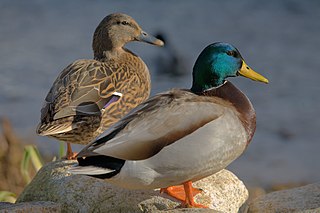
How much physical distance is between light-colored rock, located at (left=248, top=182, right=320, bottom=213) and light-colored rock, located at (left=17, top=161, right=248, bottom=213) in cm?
22

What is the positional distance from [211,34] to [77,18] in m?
2.22

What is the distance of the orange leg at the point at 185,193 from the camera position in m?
5.20

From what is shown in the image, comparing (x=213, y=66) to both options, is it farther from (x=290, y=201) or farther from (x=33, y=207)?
(x=33, y=207)

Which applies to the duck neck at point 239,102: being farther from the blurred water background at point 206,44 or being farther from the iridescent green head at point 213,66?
the blurred water background at point 206,44

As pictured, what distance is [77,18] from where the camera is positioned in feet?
42.8

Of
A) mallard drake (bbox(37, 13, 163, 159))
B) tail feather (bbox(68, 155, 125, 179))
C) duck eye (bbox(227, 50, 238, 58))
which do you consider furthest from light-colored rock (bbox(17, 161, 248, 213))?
duck eye (bbox(227, 50, 238, 58))

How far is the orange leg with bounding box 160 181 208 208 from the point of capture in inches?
205

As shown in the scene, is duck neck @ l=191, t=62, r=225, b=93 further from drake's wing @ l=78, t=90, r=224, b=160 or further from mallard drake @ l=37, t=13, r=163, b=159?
mallard drake @ l=37, t=13, r=163, b=159

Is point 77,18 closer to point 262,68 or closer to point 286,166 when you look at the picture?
point 262,68

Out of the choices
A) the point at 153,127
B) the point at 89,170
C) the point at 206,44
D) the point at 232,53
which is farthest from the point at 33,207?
the point at 206,44

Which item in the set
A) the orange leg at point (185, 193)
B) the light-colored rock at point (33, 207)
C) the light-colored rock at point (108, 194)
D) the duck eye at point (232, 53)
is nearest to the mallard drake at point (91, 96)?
the light-colored rock at point (108, 194)

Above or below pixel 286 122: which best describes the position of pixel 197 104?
above

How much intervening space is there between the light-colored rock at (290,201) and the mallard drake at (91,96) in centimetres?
125

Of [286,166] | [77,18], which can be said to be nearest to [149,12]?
[77,18]
